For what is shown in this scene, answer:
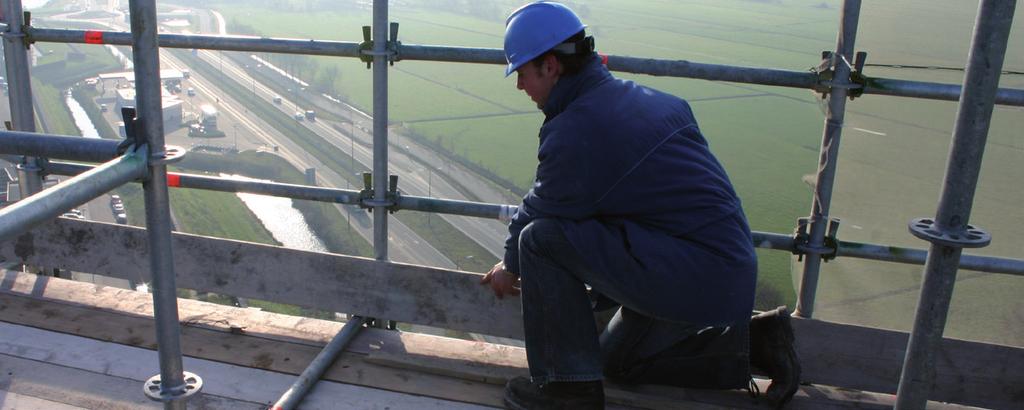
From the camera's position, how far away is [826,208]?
2.83 metres

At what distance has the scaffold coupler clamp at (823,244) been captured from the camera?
2842 millimetres

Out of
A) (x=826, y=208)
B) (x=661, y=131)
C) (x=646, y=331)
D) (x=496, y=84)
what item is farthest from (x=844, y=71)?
(x=496, y=84)

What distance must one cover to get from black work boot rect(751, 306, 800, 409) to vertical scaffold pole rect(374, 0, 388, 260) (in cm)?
150

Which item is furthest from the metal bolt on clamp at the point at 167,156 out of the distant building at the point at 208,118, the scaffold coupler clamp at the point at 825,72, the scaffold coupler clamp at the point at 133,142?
the distant building at the point at 208,118

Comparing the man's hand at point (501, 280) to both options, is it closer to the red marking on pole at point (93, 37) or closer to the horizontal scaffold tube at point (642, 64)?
the horizontal scaffold tube at point (642, 64)

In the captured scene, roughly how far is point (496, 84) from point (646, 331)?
597 centimetres

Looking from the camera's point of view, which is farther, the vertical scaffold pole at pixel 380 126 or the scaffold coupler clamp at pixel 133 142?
the vertical scaffold pole at pixel 380 126

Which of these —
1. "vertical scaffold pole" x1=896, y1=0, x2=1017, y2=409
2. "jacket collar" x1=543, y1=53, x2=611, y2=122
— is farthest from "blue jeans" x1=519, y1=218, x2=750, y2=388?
"vertical scaffold pole" x1=896, y1=0, x2=1017, y2=409

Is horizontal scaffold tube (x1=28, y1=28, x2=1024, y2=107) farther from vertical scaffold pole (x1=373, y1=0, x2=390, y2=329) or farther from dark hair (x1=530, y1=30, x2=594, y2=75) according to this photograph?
dark hair (x1=530, y1=30, x2=594, y2=75)

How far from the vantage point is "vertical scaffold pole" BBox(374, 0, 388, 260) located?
2.87 m

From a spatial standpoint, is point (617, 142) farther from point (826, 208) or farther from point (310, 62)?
point (310, 62)

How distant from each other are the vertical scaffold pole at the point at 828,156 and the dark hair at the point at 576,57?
0.94 metres

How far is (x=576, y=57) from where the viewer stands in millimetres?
2340

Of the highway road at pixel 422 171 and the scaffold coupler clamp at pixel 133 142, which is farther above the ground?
the scaffold coupler clamp at pixel 133 142
